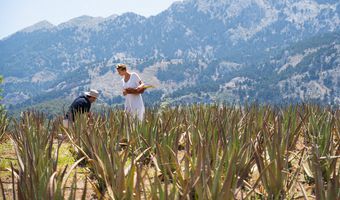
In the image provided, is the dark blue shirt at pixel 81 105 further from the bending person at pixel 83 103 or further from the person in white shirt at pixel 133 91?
the person in white shirt at pixel 133 91

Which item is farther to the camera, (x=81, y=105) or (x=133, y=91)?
(x=81, y=105)

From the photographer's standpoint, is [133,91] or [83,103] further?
[83,103]

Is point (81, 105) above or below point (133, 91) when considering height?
below

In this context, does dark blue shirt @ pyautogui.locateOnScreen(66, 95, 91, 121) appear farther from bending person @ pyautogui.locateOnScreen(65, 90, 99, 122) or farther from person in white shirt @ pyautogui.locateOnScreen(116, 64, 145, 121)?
person in white shirt @ pyautogui.locateOnScreen(116, 64, 145, 121)

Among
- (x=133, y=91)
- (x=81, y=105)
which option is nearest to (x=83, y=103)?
(x=81, y=105)

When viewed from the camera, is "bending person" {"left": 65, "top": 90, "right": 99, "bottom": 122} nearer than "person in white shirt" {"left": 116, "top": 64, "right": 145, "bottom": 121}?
No

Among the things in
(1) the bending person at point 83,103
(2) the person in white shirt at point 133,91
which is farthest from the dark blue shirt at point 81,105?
(2) the person in white shirt at point 133,91

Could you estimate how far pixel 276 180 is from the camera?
8.82 ft

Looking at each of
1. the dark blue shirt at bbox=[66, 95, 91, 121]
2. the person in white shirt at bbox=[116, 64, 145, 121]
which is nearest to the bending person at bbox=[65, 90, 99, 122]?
the dark blue shirt at bbox=[66, 95, 91, 121]

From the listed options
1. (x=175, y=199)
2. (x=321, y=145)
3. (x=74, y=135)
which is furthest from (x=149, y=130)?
(x=175, y=199)

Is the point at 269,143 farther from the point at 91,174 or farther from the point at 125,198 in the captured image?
the point at 91,174

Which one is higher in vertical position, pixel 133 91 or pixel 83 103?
pixel 133 91

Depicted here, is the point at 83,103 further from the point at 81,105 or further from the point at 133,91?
the point at 133,91

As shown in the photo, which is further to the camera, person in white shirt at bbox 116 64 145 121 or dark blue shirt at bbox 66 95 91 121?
dark blue shirt at bbox 66 95 91 121
